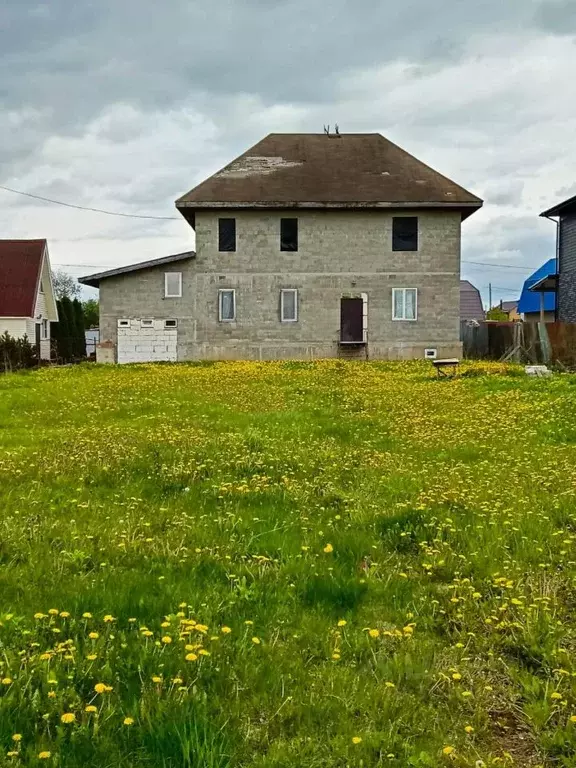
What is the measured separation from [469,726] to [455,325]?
31.5 m

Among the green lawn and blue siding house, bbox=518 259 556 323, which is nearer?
the green lawn

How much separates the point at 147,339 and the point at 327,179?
11793 mm

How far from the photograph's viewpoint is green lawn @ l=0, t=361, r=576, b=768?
9.82 ft

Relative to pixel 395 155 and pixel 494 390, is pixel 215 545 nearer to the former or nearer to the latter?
pixel 494 390

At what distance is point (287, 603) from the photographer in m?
4.41

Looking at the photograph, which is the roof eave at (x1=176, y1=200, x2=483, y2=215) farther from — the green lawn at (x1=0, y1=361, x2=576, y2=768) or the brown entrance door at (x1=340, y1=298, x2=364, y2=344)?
the green lawn at (x1=0, y1=361, x2=576, y2=768)

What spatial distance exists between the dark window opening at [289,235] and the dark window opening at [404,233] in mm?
4717

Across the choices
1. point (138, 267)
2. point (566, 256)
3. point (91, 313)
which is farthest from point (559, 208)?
point (91, 313)

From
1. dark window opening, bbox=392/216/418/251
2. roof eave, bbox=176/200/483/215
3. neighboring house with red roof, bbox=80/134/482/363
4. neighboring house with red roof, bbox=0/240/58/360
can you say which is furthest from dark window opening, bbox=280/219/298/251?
neighboring house with red roof, bbox=0/240/58/360

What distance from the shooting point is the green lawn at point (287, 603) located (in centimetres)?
299

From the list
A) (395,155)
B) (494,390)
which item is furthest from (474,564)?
(395,155)

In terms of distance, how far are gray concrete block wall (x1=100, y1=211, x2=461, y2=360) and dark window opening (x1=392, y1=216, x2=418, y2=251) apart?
0.94ft

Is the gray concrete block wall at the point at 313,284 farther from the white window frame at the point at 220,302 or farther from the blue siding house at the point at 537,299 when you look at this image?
the blue siding house at the point at 537,299

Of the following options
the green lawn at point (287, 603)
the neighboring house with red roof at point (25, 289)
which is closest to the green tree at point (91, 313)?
the neighboring house with red roof at point (25, 289)
